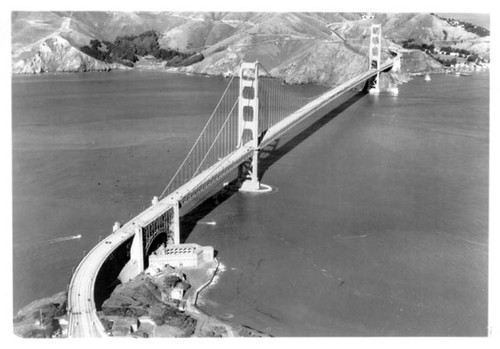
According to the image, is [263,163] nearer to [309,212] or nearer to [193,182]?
[309,212]

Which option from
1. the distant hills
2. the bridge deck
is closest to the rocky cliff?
the distant hills

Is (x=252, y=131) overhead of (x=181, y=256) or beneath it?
overhead

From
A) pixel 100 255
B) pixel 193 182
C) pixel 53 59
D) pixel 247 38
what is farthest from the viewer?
pixel 247 38

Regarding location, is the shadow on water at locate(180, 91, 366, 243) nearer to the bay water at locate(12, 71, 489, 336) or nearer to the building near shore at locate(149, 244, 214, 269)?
the bay water at locate(12, 71, 489, 336)

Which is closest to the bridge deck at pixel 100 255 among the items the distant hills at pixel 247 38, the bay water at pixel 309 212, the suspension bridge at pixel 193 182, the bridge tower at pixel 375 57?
the suspension bridge at pixel 193 182

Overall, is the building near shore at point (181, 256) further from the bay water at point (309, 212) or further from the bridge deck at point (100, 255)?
the bridge deck at point (100, 255)

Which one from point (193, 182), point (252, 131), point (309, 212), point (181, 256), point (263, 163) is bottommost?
point (181, 256)

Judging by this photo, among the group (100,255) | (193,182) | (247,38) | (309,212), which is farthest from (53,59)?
(100,255)
